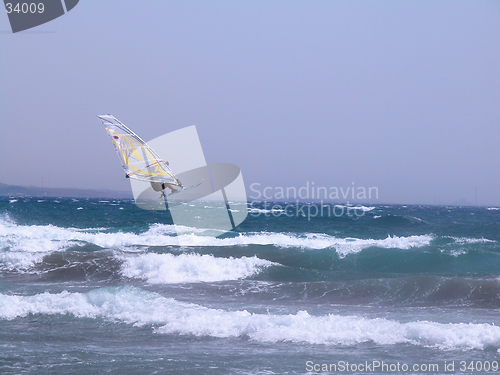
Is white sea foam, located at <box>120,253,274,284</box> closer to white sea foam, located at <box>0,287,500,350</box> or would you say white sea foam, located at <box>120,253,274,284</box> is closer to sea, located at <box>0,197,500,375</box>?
sea, located at <box>0,197,500,375</box>

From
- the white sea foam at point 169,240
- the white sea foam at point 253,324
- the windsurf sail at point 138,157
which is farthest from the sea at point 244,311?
the windsurf sail at point 138,157

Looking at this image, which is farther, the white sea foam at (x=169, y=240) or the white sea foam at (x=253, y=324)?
the white sea foam at (x=169, y=240)

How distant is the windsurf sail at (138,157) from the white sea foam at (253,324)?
2687mm

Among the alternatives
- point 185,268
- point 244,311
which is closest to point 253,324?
point 244,311

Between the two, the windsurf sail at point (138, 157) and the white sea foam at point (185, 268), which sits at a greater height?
the windsurf sail at point (138, 157)

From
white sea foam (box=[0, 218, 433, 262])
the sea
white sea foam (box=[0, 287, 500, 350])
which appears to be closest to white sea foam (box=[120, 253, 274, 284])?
the sea

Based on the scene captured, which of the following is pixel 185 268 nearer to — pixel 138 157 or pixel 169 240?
pixel 138 157

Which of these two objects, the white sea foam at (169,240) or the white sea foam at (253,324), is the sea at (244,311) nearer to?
the white sea foam at (253,324)

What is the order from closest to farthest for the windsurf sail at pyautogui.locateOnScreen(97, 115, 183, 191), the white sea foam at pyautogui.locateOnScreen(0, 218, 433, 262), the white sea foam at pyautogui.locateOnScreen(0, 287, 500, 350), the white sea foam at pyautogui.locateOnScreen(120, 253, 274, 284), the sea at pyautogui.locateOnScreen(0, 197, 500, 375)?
the sea at pyautogui.locateOnScreen(0, 197, 500, 375)
the windsurf sail at pyautogui.locateOnScreen(97, 115, 183, 191)
the white sea foam at pyautogui.locateOnScreen(0, 287, 500, 350)
the white sea foam at pyautogui.locateOnScreen(120, 253, 274, 284)
the white sea foam at pyautogui.locateOnScreen(0, 218, 433, 262)

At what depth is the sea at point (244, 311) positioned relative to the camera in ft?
24.1

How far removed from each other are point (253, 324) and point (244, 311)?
0.76 meters

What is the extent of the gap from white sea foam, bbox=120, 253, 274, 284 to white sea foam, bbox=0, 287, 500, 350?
12.8ft

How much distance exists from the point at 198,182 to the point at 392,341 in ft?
14.2

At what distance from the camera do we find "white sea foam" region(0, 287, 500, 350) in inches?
332
